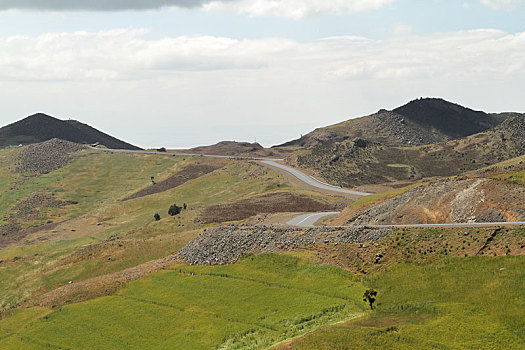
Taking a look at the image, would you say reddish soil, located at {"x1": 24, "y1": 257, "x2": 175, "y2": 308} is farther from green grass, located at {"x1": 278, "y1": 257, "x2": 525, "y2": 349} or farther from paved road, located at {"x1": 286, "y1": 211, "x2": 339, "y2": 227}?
green grass, located at {"x1": 278, "y1": 257, "x2": 525, "y2": 349}

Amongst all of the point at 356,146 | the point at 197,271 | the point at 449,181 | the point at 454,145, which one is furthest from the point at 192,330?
the point at 454,145

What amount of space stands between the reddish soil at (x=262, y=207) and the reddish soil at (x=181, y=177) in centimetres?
5886

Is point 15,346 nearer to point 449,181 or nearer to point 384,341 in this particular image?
point 384,341

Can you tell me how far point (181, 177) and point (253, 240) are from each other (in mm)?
113429

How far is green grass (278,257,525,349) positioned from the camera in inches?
1356

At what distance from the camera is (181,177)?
17775cm

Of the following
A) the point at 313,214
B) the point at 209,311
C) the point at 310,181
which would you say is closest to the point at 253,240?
the point at 209,311

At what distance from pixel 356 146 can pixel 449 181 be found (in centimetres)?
11199

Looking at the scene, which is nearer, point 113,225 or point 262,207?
point 262,207

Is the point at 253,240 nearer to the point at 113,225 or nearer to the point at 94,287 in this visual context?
the point at 94,287

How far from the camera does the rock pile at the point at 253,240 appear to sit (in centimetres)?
6252

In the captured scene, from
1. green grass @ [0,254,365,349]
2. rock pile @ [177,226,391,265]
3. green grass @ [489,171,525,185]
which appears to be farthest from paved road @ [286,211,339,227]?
green grass @ [489,171,525,185]

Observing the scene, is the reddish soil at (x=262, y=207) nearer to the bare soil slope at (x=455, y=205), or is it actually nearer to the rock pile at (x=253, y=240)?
the rock pile at (x=253, y=240)

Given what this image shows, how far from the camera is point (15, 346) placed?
50.3 m
